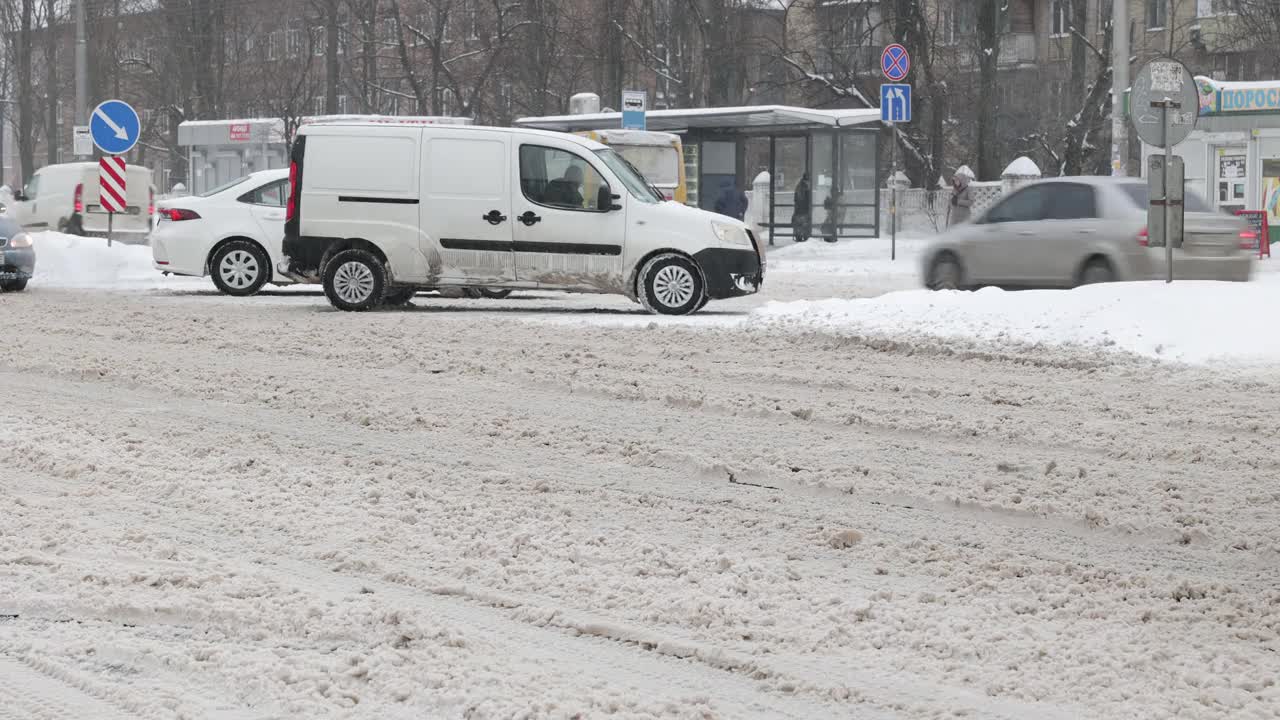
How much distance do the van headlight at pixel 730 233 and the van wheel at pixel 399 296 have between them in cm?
342

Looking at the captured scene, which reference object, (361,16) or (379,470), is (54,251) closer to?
(379,470)

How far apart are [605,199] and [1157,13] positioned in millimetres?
48224

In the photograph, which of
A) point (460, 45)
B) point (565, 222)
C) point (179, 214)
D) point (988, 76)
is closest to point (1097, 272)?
point (565, 222)

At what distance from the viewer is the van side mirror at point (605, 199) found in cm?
1689

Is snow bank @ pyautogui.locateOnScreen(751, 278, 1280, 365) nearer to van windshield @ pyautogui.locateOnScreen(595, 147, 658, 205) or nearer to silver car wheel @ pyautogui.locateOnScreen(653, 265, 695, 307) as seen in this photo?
silver car wheel @ pyautogui.locateOnScreen(653, 265, 695, 307)

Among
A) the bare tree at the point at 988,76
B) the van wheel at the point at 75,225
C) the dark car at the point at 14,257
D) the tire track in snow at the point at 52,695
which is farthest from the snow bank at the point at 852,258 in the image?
the tire track in snow at the point at 52,695

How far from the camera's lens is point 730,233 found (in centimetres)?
1711

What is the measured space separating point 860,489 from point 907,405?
2857mm

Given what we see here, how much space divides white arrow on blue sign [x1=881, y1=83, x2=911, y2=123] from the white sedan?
11.6m

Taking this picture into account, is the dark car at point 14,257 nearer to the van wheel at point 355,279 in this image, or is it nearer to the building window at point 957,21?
the van wheel at point 355,279

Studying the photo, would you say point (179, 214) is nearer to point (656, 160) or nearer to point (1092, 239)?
point (1092, 239)

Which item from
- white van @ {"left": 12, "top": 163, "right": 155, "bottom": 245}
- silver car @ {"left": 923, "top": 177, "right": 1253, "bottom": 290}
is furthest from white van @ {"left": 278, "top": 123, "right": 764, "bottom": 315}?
white van @ {"left": 12, "top": 163, "right": 155, "bottom": 245}

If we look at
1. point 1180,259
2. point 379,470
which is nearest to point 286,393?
point 379,470

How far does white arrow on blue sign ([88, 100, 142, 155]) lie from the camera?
85.0 ft
